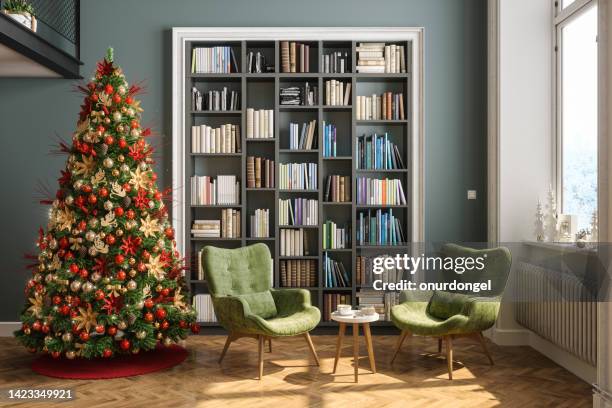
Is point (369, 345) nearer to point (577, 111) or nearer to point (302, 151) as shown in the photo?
point (302, 151)

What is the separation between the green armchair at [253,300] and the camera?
4.37 meters

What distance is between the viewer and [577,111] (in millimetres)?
4949

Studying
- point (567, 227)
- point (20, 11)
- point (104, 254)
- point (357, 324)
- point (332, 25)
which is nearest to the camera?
point (357, 324)

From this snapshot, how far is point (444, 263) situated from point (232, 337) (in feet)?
6.22

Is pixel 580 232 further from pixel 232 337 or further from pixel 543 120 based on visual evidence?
pixel 232 337

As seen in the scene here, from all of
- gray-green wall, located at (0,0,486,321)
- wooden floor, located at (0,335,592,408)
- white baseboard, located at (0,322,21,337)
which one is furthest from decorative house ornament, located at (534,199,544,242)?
white baseboard, located at (0,322,21,337)

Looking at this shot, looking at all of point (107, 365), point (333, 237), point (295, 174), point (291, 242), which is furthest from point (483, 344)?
point (107, 365)

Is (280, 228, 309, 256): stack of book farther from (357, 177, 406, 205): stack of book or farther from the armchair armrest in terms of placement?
the armchair armrest

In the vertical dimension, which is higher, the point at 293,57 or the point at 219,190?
the point at 293,57

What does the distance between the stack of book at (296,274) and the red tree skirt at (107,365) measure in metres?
1.23

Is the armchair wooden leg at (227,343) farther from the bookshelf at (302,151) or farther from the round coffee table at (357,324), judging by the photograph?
the bookshelf at (302,151)

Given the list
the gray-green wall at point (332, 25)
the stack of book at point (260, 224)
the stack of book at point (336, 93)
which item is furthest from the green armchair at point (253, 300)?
the stack of book at point (336, 93)

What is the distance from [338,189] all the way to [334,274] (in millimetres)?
802

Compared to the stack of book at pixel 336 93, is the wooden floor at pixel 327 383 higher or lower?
lower
